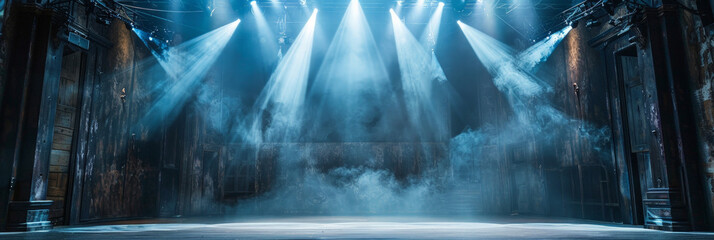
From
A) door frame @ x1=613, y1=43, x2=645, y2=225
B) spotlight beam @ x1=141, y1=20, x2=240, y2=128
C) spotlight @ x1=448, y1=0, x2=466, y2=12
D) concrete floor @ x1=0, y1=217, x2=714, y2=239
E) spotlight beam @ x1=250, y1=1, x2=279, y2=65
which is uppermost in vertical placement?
spotlight @ x1=448, y1=0, x2=466, y2=12

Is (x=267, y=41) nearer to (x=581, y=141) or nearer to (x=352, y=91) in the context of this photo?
(x=352, y=91)

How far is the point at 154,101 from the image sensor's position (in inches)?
447

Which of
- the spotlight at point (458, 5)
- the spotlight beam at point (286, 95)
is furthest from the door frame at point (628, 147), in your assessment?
the spotlight beam at point (286, 95)

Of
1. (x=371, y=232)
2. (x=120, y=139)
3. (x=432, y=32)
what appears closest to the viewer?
(x=371, y=232)

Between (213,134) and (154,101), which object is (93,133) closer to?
(154,101)

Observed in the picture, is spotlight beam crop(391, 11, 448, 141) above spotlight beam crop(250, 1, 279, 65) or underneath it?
underneath

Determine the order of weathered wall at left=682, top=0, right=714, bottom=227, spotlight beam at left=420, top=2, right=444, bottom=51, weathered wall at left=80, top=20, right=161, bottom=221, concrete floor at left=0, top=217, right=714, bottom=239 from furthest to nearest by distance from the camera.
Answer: spotlight beam at left=420, top=2, right=444, bottom=51 < weathered wall at left=80, top=20, right=161, bottom=221 < weathered wall at left=682, top=0, right=714, bottom=227 < concrete floor at left=0, top=217, right=714, bottom=239

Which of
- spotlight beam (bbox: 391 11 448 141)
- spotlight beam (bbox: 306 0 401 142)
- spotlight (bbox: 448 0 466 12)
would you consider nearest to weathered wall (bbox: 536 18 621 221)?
spotlight (bbox: 448 0 466 12)

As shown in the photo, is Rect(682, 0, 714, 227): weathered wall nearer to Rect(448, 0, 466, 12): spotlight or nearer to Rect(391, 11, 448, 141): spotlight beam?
Rect(448, 0, 466, 12): spotlight

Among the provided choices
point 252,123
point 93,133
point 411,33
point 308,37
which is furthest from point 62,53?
point 411,33

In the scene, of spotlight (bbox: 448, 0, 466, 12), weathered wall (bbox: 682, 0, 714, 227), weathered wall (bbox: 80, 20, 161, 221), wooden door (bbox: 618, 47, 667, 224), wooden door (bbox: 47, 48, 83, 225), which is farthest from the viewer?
spotlight (bbox: 448, 0, 466, 12)

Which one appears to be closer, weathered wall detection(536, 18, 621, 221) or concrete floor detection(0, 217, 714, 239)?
concrete floor detection(0, 217, 714, 239)

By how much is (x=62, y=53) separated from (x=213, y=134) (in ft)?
18.1

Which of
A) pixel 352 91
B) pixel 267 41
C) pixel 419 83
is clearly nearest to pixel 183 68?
pixel 267 41
